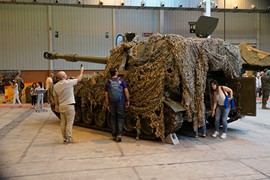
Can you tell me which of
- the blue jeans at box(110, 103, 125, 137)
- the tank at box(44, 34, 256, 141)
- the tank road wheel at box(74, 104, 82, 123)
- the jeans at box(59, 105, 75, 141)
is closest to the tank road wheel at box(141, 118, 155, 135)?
the tank at box(44, 34, 256, 141)

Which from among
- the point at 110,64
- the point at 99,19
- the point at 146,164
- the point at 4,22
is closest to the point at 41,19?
the point at 4,22

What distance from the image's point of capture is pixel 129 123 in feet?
26.8

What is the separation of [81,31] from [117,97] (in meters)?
18.9

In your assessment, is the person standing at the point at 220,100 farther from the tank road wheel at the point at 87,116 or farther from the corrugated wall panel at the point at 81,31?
the corrugated wall panel at the point at 81,31

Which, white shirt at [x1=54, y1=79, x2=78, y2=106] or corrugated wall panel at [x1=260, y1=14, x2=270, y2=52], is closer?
white shirt at [x1=54, y1=79, x2=78, y2=106]

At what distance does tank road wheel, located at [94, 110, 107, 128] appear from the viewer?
8.94m

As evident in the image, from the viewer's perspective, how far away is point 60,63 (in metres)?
25.3

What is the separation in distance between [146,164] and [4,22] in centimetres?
2215

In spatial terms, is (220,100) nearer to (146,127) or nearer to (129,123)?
(146,127)

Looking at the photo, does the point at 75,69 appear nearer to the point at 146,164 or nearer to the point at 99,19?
the point at 99,19

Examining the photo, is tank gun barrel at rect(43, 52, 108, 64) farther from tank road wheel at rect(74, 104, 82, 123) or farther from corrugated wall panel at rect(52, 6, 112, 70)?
corrugated wall panel at rect(52, 6, 112, 70)

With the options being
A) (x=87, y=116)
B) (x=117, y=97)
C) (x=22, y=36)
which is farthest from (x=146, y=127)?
(x=22, y=36)

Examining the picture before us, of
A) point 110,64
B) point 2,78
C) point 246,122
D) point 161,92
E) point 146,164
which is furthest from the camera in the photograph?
point 2,78

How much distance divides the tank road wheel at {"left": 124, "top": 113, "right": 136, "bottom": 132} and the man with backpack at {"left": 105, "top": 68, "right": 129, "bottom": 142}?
55 cm
